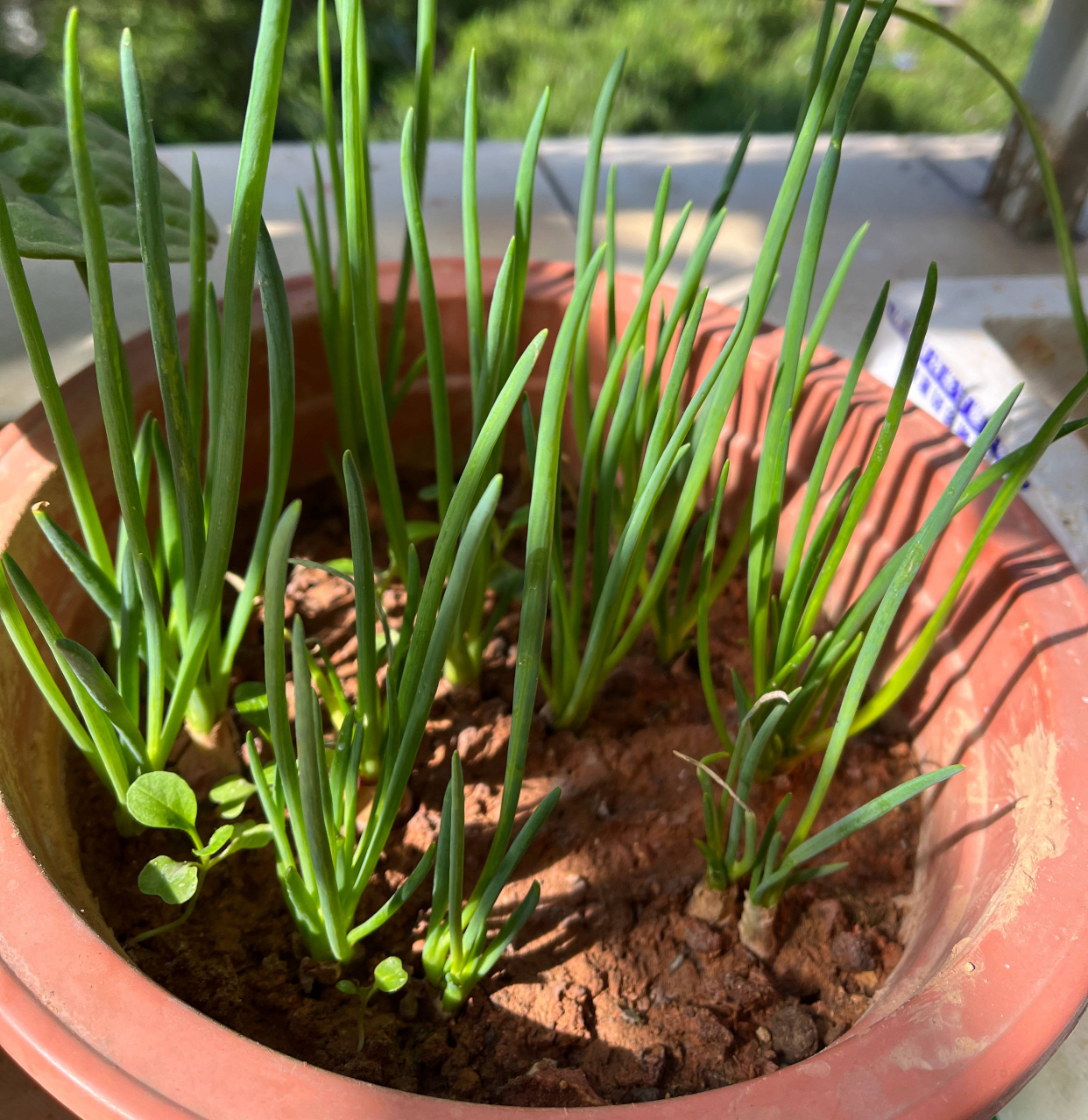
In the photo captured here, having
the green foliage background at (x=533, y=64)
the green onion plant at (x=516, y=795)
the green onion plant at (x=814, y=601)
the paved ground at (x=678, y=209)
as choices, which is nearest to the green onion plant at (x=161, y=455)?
the green onion plant at (x=516, y=795)

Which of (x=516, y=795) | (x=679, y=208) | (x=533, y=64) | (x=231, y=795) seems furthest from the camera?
(x=533, y=64)

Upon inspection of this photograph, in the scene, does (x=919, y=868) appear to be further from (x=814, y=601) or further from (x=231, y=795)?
(x=231, y=795)

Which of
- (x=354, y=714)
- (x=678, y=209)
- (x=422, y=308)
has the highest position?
(x=422, y=308)

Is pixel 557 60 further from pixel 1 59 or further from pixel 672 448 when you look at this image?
pixel 672 448

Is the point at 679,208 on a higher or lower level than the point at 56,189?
lower

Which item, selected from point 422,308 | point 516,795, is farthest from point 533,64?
point 516,795

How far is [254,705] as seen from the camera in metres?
0.53

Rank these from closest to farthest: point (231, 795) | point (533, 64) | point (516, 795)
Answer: point (516, 795) → point (231, 795) → point (533, 64)

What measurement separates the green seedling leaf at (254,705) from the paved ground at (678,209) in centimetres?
45

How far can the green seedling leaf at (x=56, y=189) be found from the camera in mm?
460

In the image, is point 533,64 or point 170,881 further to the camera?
point 533,64

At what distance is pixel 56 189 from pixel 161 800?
32cm

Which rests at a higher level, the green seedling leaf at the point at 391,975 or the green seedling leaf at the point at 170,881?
the green seedling leaf at the point at 170,881

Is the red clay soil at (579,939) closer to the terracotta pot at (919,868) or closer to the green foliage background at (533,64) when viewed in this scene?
the terracotta pot at (919,868)
